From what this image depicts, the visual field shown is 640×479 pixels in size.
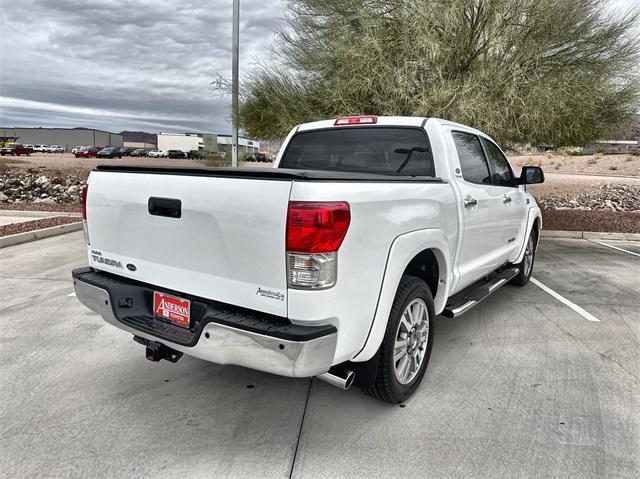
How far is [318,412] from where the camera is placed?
3.16 metres

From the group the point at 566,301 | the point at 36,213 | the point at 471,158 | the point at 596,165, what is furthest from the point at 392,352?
the point at 596,165

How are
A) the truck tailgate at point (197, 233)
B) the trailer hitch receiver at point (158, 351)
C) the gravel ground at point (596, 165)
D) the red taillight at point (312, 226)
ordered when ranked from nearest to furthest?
the red taillight at point (312, 226) < the truck tailgate at point (197, 233) < the trailer hitch receiver at point (158, 351) < the gravel ground at point (596, 165)

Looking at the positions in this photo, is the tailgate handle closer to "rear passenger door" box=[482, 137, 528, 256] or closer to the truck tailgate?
the truck tailgate

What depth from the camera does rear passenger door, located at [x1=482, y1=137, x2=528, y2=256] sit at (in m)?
4.92

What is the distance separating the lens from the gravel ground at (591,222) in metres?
11.5

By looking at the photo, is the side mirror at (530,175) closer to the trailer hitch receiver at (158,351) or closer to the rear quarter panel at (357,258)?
the rear quarter panel at (357,258)

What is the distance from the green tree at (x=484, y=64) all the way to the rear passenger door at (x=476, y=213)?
469cm

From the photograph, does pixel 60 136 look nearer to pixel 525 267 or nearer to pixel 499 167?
pixel 525 267

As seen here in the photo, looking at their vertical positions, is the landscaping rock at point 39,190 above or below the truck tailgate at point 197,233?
below

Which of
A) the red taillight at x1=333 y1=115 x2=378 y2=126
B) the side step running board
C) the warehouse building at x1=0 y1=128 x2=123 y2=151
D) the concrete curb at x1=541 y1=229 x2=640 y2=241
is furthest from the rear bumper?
the warehouse building at x1=0 y1=128 x2=123 y2=151

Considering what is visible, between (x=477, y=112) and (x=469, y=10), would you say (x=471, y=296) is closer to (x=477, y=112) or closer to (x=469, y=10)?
(x=477, y=112)

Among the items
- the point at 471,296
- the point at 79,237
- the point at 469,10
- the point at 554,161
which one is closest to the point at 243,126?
the point at 79,237

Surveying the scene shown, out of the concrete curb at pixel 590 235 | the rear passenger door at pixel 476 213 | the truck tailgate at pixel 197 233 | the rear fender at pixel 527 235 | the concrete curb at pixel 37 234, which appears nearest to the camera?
the truck tailgate at pixel 197 233

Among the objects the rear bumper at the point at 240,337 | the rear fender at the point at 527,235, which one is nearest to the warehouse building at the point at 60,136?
the rear fender at the point at 527,235
